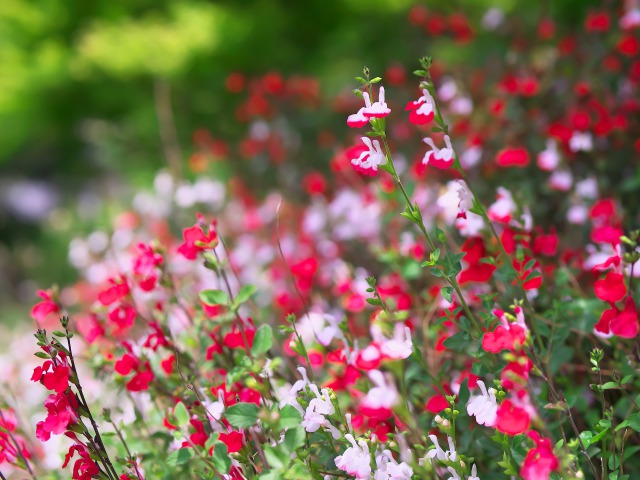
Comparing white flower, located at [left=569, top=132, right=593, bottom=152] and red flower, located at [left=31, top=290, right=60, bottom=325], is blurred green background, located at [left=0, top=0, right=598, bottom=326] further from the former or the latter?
red flower, located at [left=31, top=290, right=60, bottom=325]

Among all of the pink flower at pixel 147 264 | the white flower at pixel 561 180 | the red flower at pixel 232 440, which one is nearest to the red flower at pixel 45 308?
the pink flower at pixel 147 264

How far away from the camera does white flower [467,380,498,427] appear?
3.59 ft

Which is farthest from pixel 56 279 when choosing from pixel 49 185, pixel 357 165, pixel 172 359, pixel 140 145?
pixel 49 185

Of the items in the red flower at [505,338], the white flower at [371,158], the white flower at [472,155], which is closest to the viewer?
the red flower at [505,338]


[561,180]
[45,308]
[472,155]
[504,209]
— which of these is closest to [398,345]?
[504,209]

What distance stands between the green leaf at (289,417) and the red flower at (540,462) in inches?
13.7

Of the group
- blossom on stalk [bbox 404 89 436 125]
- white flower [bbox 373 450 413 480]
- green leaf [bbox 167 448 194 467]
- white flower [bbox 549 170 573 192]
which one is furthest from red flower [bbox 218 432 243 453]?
white flower [bbox 549 170 573 192]

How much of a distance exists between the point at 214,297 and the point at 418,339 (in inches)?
30.4

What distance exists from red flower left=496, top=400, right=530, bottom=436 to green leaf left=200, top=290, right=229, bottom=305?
0.61 m

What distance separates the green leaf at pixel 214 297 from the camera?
1.35 metres

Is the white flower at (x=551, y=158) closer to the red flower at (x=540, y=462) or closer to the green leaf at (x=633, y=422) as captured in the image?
the green leaf at (x=633, y=422)

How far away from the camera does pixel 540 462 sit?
92 centimetres

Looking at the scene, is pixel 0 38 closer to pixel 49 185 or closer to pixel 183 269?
pixel 183 269

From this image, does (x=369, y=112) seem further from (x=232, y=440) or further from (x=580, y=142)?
(x=580, y=142)
